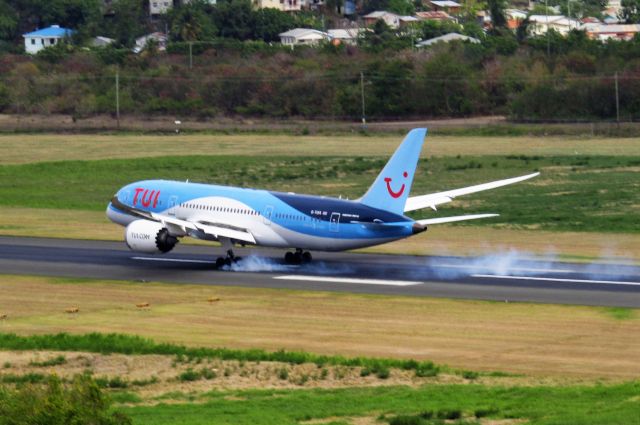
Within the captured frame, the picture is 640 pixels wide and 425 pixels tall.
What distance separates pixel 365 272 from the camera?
217 feet

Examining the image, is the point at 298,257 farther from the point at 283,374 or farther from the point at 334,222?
the point at 283,374

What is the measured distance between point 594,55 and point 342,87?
33.1 metres

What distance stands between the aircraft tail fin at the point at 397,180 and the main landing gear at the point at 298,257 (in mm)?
6334

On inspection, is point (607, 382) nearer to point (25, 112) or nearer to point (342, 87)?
point (342, 87)

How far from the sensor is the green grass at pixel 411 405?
35.4m

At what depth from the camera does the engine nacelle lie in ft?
219

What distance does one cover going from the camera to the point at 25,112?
191 meters

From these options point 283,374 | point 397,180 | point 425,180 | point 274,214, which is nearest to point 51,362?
point 283,374

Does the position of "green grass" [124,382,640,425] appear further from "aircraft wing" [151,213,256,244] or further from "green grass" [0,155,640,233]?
"green grass" [0,155,640,233]

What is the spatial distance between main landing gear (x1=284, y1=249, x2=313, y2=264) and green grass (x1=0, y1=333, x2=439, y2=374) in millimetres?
19288

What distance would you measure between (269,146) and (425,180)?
34.9 m

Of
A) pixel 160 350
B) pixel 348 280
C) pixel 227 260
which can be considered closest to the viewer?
pixel 160 350

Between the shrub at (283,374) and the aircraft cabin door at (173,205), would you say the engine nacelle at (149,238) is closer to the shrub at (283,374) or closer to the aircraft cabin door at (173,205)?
the aircraft cabin door at (173,205)

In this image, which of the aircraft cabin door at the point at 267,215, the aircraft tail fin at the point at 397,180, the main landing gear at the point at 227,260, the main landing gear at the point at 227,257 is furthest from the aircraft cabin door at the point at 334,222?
the main landing gear at the point at 227,260
